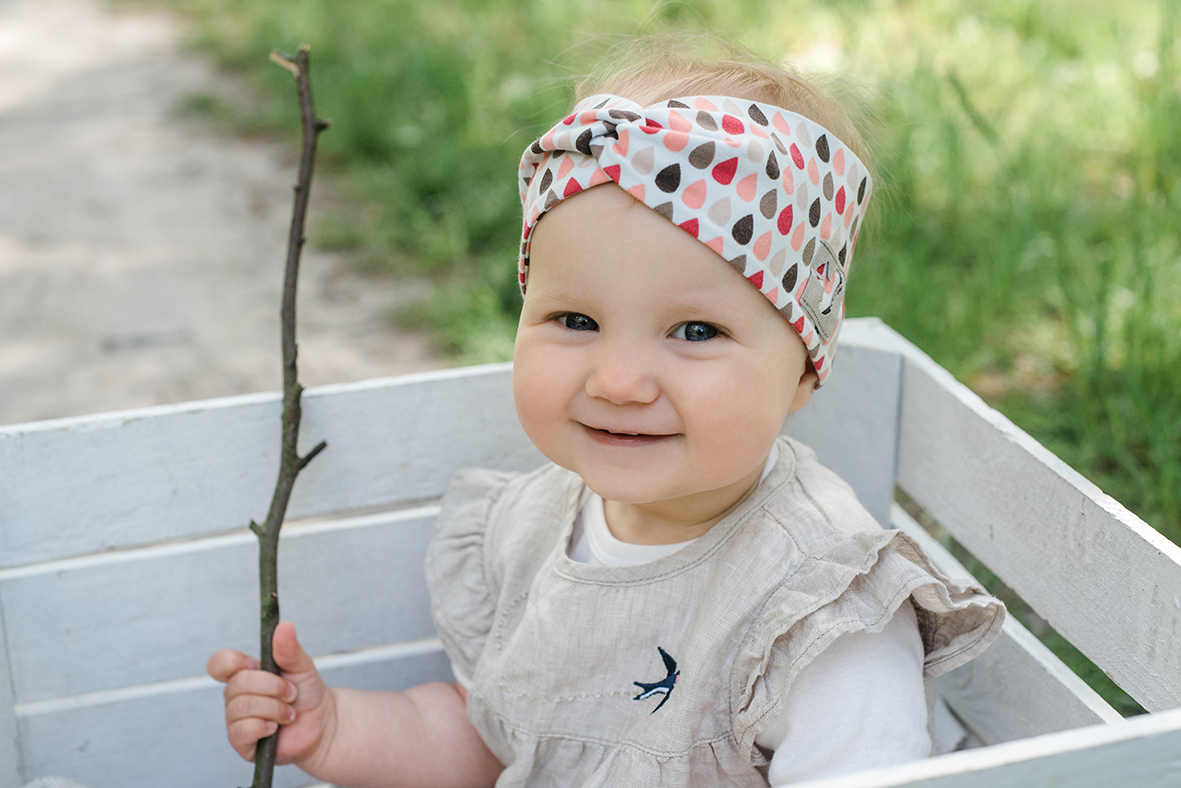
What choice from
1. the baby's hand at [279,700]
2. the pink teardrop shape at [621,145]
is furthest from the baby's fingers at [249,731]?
the pink teardrop shape at [621,145]

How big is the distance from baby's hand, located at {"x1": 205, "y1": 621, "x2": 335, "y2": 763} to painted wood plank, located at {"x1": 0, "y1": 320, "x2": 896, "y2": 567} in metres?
0.19

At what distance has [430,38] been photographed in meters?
4.38

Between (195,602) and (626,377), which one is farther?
(195,602)

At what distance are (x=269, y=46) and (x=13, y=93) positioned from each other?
47.0 inches

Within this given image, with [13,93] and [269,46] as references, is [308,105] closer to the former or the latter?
[269,46]

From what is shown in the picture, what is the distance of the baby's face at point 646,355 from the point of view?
0.95 meters

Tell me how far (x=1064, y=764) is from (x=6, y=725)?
43.1 inches

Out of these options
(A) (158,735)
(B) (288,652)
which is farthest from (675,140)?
(A) (158,735)

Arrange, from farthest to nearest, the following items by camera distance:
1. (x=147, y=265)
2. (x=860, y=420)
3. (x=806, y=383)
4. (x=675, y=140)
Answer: (x=147, y=265) → (x=860, y=420) → (x=806, y=383) → (x=675, y=140)

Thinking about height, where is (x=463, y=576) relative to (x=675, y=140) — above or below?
below

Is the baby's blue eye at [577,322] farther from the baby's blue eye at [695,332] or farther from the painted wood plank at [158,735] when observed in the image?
the painted wood plank at [158,735]

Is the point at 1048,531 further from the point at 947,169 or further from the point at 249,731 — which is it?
the point at 947,169

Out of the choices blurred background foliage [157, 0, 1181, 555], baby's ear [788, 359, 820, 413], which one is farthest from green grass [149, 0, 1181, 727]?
baby's ear [788, 359, 820, 413]

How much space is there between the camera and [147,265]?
3.30 meters
